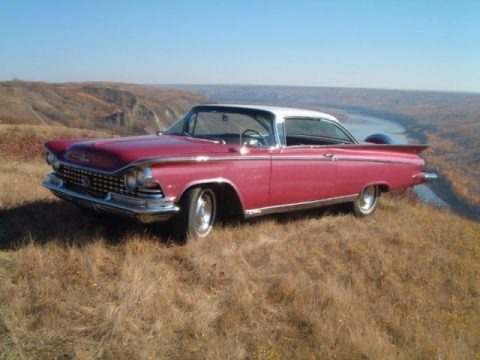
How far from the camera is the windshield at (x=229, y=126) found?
507 cm

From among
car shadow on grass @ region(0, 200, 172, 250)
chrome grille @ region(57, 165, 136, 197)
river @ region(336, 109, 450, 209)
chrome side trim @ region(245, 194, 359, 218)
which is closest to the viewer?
chrome grille @ region(57, 165, 136, 197)

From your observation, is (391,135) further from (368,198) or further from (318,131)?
(318,131)

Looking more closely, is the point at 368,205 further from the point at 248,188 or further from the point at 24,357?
the point at 24,357

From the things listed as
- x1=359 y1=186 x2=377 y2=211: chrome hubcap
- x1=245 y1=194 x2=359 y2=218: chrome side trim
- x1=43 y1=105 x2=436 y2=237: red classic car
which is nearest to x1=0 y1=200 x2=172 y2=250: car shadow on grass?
x1=43 y1=105 x2=436 y2=237: red classic car

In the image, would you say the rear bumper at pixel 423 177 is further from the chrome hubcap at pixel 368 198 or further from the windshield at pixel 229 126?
the windshield at pixel 229 126

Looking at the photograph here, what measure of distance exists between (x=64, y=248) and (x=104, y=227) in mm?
Answer: 727

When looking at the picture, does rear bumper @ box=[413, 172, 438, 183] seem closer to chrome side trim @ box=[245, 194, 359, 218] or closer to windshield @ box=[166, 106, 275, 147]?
chrome side trim @ box=[245, 194, 359, 218]

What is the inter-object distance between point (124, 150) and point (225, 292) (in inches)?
58.8

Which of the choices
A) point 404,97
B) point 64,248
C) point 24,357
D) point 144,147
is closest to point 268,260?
point 144,147

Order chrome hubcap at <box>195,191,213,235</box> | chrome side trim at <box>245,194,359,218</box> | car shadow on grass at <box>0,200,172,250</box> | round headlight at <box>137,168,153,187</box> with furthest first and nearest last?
chrome side trim at <box>245,194,359,218</box>, chrome hubcap at <box>195,191,213,235</box>, car shadow on grass at <box>0,200,172,250</box>, round headlight at <box>137,168,153,187</box>

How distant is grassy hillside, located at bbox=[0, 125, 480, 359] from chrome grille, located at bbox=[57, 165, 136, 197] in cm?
43

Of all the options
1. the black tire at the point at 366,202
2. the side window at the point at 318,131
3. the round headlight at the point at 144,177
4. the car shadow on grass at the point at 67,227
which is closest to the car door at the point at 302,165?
the side window at the point at 318,131

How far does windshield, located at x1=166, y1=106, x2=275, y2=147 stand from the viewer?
5066mm

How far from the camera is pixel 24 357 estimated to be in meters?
2.49
